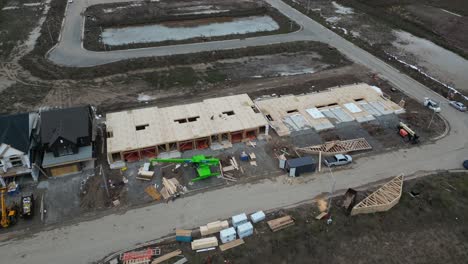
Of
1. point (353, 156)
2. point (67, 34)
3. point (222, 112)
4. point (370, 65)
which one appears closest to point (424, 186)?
point (353, 156)

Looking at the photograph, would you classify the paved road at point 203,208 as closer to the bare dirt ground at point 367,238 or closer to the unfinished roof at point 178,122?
the bare dirt ground at point 367,238

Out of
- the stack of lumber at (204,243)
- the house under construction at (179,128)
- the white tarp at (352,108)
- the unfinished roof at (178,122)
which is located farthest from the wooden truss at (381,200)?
the unfinished roof at (178,122)

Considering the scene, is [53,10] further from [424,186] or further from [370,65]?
[424,186]

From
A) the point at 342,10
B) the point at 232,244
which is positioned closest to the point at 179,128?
the point at 232,244

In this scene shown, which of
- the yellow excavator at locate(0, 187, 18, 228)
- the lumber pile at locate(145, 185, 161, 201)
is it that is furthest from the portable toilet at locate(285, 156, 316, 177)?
the yellow excavator at locate(0, 187, 18, 228)

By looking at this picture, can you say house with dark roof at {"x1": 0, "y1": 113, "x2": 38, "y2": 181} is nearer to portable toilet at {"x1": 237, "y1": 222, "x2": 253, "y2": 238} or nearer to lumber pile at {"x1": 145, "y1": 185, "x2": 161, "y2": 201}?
lumber pile at {"x1": 145, "y1": 185, "x2": 161, "y2": 201}

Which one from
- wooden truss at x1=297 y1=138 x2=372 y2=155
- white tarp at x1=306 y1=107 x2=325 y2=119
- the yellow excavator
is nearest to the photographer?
the yellow excavator
